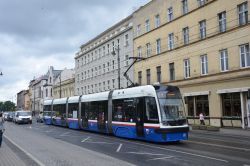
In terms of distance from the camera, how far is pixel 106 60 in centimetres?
6109

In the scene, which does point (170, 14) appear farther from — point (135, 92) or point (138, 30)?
point (135, 92)

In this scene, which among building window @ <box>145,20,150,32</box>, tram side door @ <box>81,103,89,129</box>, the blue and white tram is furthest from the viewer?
building window @ <box>145,20,150,32</box>

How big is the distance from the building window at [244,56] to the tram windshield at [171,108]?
1342 centimetres

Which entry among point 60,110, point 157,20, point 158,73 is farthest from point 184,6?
point 60,110

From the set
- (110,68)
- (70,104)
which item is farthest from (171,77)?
(110,68)

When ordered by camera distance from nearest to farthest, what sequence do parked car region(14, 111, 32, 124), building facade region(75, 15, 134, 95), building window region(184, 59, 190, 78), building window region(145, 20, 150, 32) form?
1. building window region(184, 59, 190, 78)
2. building window region(145, 20, 150, 32)
3. parked car region(14, 111, 32, 124)
4. building facade region(75, 15, 134, 95)

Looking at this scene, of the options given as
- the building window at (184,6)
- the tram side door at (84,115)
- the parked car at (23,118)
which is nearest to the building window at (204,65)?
the building window at (184,6)

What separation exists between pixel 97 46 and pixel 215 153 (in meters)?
53.0

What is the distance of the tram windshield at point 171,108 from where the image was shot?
17.8 metres

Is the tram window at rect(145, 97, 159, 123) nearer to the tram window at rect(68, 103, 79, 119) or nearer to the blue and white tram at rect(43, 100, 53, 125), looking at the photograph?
the tram window at rect(68, 103, 79, 119)

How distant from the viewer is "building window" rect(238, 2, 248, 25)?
Answer: 30172mm

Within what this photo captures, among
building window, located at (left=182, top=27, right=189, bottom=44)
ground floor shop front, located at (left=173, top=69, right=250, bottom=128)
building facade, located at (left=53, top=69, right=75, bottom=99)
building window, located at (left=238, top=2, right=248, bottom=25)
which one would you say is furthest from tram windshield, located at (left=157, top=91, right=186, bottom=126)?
building facade, located at (left=53, top=69, right=75, bottom=99)

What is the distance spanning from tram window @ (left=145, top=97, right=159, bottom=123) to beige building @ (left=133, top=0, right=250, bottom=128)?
535 inches

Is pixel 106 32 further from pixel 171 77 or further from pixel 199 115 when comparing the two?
pixel 199 115
